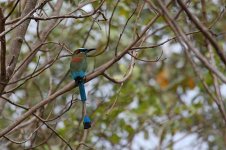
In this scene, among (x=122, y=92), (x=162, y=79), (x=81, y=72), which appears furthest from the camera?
(x=162, y=79)

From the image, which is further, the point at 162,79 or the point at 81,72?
the point at 162,79

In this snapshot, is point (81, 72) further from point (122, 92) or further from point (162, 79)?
point (162, 79)

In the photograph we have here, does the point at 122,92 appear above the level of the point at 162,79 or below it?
below

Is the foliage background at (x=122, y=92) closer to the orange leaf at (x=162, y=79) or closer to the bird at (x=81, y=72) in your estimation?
the orange leaf at (x=162, y=79)

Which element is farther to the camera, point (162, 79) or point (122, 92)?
point (162, 79)

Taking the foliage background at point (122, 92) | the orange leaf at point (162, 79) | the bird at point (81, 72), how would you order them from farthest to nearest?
the orange leaf at point (162, 79), the foliage background at point (122, 92), the bird at point (81, 72)

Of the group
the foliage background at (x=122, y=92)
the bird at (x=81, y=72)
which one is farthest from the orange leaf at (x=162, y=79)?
the bird at (x=81, y=72)

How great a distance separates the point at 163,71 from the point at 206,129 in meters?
1.32

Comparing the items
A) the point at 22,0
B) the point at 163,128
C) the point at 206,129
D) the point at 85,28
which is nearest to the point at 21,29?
the point at 22,0

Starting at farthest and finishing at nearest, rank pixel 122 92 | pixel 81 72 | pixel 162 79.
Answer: pixel 162 79 → pixel 122 92 → pixel 81 72

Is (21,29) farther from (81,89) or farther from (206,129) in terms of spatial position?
(206,129)

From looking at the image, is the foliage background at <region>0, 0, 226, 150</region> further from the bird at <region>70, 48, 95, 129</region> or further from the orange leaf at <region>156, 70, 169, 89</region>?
the bird at <region>70, 48, 95, 129</region>

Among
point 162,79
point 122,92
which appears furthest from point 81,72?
point 162,79

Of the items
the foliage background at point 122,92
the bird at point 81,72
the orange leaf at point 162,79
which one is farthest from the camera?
the orange leaf at point 162,79
